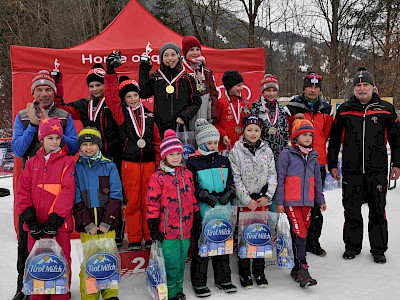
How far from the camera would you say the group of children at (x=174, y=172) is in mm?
3338

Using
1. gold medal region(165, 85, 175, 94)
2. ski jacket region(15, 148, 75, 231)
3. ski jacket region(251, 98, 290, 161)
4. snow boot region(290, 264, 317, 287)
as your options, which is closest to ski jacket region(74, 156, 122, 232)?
ski jacket region(15, 148, 75, 231)

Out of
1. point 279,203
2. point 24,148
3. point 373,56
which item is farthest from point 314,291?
point 373,56

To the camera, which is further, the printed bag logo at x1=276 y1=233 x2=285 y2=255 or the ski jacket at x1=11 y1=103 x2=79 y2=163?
the printed bag logo at x1=276 y1=233 x2=285 y2=255

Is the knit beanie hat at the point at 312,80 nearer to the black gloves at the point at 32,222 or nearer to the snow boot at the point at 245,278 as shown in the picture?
the snow boot at the point at 245,278

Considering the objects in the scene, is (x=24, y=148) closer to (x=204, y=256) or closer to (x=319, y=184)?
(x=204, y=256)

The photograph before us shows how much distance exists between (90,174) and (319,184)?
2242 millimetres

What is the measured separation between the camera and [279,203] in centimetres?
394

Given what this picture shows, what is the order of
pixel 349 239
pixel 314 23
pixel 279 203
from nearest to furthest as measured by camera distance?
pixel 279 203, pixel 349 239, pixel 314 23

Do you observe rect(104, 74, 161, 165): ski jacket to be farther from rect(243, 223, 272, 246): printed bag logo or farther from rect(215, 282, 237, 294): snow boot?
rect(215, 282, 237, 294): snow boot

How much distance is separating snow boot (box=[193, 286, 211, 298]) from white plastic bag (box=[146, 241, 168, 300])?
36 centimetres

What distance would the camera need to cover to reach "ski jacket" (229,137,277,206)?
390cm

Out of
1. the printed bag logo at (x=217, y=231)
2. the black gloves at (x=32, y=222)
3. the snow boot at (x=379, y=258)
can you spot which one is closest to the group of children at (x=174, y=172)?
the black gloves at (x=32, y=222)

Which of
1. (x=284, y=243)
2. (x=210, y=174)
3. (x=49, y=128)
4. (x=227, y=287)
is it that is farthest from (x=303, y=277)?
(x=49, y=128)

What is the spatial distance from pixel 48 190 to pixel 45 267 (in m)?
0.61
